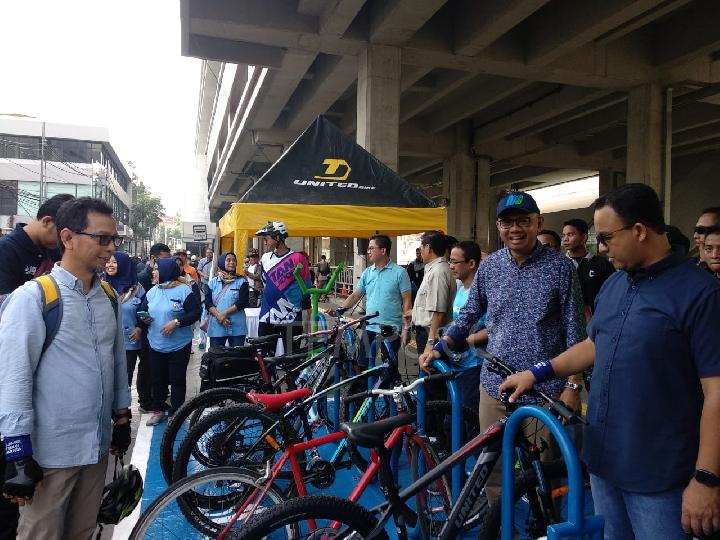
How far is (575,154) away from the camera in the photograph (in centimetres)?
2102

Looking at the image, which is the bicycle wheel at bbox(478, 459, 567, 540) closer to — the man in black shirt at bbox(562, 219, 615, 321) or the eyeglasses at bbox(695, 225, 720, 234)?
the eyeglasses at bbox(695, 225, 720, 234)

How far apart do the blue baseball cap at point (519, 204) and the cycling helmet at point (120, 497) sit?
2.36m

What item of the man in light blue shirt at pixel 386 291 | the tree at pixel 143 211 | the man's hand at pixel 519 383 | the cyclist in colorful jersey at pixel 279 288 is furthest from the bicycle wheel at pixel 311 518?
the tree at pixel 143 211

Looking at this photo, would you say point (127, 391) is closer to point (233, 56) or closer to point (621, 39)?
point (233, 56)

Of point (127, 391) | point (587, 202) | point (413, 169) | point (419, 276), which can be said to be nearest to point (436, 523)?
point (127, 391)

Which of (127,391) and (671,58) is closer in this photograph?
(127,391)

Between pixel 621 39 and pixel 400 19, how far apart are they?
5.17m

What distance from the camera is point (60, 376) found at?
231 centimetres

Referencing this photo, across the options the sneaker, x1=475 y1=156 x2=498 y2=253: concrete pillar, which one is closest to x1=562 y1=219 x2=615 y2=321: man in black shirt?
the sneaker

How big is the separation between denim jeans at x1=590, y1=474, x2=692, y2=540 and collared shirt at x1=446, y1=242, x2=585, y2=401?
0.88 meters

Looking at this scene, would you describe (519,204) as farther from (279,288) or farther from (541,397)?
(279,288)

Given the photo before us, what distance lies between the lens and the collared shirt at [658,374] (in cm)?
172

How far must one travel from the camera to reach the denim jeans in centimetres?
178

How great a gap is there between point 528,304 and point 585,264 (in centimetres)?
301
